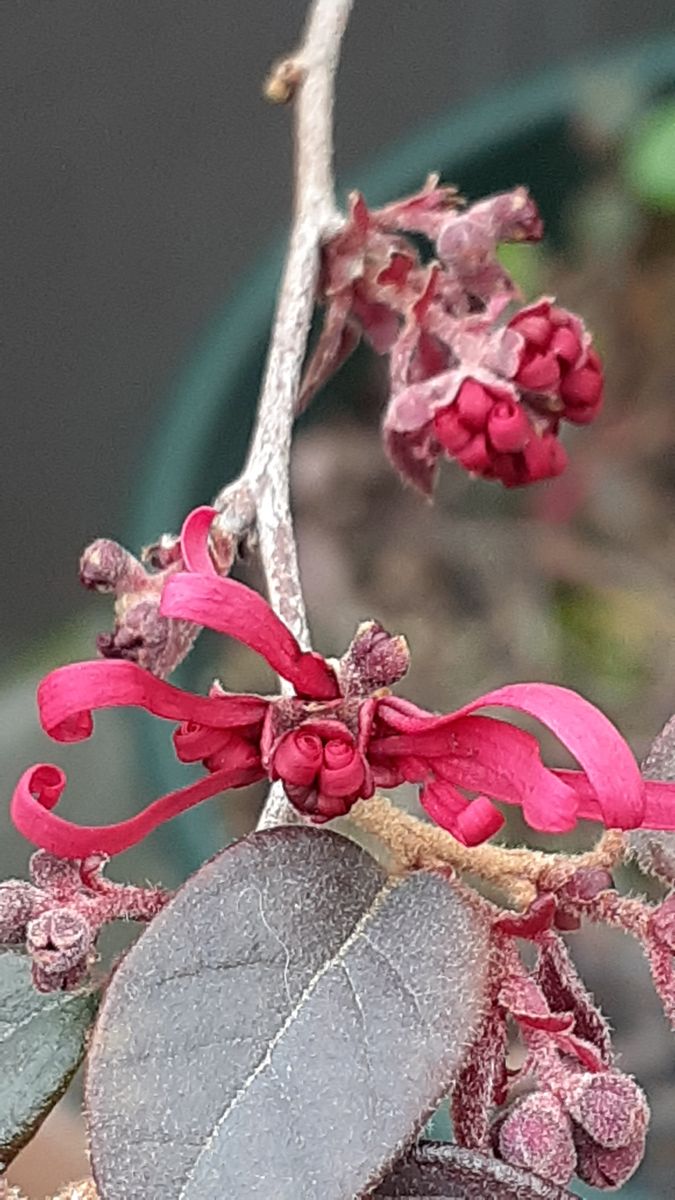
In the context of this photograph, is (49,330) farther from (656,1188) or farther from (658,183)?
(656,1188)

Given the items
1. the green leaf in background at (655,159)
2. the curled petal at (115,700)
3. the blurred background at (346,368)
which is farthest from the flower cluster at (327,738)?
the green leaf in background at (655,159)

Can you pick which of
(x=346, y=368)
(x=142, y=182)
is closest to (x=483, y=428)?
(x=346, y=368)

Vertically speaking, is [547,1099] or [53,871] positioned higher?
[53,871]

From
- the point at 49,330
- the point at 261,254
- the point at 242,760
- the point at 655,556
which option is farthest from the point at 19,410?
the point at 242,760

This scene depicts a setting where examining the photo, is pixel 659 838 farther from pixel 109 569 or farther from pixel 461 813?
pixel 109 569

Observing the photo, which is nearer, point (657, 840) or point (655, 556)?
point (657, 840)
